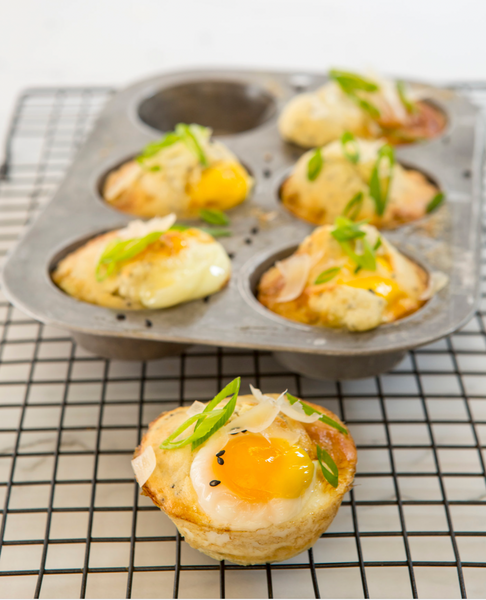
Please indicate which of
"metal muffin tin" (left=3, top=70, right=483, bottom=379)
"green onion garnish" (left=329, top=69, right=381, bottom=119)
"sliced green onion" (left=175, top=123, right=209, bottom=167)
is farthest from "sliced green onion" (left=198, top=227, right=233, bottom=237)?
"green onion garnish" (left=329, top=69, right=381, bottom=119)

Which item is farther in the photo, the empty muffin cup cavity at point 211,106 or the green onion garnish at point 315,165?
the empty muffin cup cavity at point 211,106

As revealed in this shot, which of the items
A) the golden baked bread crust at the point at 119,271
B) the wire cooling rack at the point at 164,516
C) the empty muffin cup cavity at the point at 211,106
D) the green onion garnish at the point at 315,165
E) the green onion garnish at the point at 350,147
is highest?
the green onion garnish at the point at 350,147

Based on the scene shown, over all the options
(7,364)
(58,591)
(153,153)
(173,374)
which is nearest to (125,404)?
(173,374)

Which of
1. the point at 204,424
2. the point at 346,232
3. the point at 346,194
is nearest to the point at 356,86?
the point at 346,194

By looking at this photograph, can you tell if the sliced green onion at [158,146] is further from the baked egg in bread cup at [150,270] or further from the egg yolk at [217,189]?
the baked egg in bread cup at [150,270]

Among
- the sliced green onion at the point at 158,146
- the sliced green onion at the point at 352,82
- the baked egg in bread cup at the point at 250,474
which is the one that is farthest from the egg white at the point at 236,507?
the sliced green onion at the point at 352,82

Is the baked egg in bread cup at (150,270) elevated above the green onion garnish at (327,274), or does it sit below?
below

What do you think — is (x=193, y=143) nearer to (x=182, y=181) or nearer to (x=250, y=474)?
(x=182, y=181)
